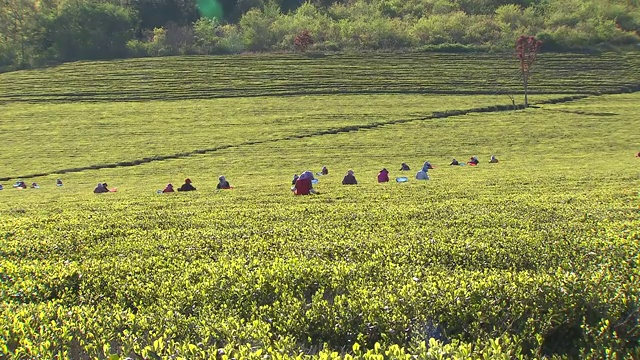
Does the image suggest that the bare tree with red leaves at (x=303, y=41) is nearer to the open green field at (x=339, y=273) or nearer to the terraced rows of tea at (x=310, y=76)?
the terraced rows of tea at (x=310, y=76)

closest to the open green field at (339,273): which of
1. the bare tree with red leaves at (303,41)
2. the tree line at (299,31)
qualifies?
the bare tree with red leaves at (303,41)

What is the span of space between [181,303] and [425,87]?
207ft

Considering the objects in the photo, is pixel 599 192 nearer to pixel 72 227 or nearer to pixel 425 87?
pixel 72 227

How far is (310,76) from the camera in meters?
71.5

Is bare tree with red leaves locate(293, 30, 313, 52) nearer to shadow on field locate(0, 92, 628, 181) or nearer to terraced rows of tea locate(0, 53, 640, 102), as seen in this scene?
terraced rows of tea locate(0, 53, 640, 102)

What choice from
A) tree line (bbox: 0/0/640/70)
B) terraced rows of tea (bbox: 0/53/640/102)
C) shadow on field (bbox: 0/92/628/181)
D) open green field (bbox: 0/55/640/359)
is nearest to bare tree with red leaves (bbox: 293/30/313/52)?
tree line (bbox: 0/0/640/70)

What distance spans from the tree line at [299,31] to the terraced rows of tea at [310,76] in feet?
22.5

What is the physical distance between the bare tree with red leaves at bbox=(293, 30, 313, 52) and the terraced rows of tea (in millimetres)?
4126

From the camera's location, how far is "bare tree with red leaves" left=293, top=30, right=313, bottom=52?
3285 inches

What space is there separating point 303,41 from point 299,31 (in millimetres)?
8410

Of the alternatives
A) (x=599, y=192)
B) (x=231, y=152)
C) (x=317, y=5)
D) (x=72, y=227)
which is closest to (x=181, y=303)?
(x=72, y=227)

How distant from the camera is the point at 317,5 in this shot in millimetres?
119000

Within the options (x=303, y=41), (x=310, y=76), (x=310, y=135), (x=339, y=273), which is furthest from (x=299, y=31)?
(x=339, y=273)

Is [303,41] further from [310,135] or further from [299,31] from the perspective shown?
[310,135]
